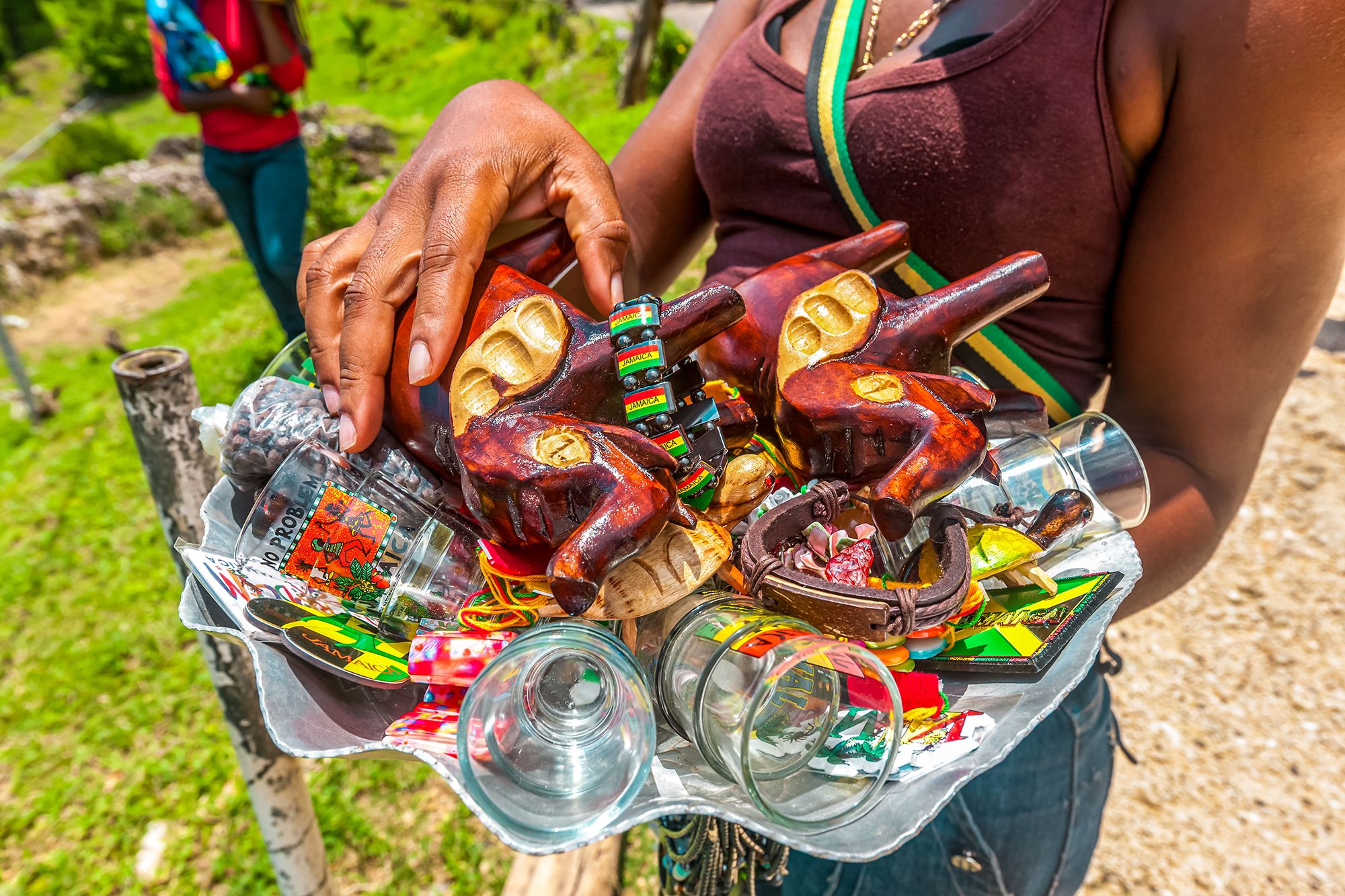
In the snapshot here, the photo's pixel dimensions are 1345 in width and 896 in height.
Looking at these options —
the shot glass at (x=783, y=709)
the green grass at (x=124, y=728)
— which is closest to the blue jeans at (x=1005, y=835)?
the shot glass at (x=783, y=709)

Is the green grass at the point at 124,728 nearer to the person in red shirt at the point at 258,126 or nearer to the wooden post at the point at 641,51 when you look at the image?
the person in red shirt at the point at 258,126

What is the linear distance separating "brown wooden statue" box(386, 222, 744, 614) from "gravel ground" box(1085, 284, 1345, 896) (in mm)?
2940

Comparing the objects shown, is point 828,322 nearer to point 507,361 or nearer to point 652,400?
point 652,400

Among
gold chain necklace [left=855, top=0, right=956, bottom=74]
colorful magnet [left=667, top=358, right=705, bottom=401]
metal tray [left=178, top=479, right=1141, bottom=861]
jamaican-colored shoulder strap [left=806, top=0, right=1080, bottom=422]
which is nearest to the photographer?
metal tray [left=178, top=479, right=1141, bottom=861]

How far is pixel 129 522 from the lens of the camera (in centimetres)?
517

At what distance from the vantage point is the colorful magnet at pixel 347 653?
0.78m

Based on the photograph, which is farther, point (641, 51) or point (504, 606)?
point (641, 51)

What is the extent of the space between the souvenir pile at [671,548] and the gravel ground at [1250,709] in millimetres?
2689

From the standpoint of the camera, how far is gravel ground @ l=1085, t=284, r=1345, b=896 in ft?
9.55

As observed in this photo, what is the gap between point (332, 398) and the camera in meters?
0.99

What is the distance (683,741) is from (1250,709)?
3.55m

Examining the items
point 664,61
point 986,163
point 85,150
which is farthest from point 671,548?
point 85,150

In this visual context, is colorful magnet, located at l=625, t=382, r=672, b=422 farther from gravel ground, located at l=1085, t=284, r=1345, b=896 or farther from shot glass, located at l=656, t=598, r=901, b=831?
gravel ground, located at l=1085, t=284, r=1345, b=896

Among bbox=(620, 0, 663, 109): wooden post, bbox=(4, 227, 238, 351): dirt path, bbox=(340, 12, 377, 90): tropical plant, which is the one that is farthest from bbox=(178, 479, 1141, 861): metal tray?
bbox=(340, 12, 377, 90): tropical plant
